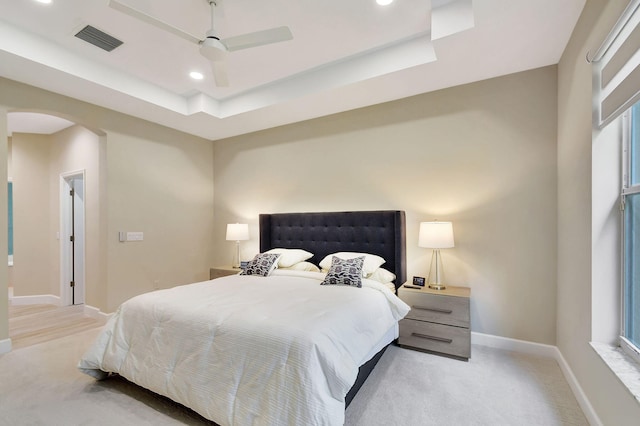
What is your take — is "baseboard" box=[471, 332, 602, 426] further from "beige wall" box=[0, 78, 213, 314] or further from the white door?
the white door

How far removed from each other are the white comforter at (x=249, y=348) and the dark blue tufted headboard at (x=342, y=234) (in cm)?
80

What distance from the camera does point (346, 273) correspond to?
9.58ft

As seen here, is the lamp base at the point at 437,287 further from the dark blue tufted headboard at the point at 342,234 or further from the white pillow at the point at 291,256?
the white pillow at the point at 291,256

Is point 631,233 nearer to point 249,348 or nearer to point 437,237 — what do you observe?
point 437,237

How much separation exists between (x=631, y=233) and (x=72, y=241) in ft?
21.3

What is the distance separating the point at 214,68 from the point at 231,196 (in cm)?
277

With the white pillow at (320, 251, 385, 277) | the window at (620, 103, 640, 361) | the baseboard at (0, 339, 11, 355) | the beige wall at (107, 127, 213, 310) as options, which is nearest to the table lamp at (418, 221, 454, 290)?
the white pillow at (320, 251, 385, 277)

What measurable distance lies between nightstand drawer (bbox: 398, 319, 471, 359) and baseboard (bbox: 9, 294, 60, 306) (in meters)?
5.35

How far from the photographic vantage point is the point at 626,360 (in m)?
1.61

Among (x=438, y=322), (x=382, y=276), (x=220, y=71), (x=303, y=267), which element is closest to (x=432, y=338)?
(x=438, y=322)

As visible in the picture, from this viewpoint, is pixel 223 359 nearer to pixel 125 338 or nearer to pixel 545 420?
pixel 125 338

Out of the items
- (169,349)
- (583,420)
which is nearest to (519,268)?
(583,420)

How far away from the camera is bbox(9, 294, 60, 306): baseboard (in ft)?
15.6

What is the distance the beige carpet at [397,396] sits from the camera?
6.25 ft
